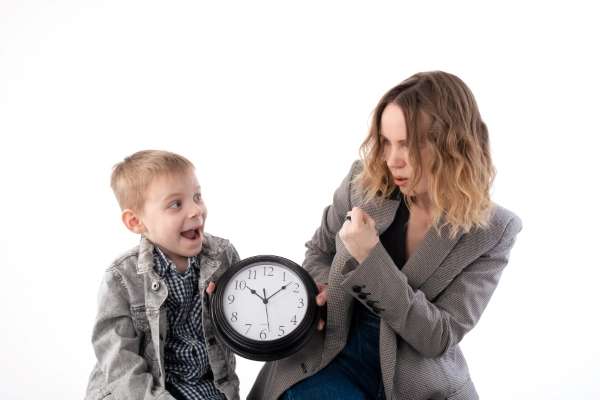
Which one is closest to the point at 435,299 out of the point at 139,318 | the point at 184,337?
the point at 184,337

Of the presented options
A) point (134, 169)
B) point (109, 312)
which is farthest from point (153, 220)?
point (109, 312)

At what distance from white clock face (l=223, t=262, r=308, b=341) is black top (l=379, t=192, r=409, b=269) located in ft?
1.16

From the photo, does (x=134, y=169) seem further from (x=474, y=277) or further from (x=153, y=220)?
(x=474, y=277)

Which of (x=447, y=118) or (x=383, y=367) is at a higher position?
(x=447, y=118)

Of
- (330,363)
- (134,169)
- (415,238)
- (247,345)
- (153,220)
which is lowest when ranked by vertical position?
(330,363)

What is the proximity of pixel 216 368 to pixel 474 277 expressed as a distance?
0.89 meters

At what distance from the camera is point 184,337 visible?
89.2 inches

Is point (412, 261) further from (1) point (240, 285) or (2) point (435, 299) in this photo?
(1) point (240, 285)

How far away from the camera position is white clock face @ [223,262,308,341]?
2129 mm

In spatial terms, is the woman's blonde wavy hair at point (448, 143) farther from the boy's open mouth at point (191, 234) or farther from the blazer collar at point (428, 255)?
the boy's open mouth at point (191, 234)

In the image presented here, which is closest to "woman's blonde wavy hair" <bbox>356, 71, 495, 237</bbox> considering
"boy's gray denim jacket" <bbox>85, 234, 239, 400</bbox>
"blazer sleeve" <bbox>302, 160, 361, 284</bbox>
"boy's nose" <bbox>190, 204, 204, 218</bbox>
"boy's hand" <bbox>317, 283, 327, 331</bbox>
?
"blazer sleeve" <bbox>302, 160, 361, 284</bbox>

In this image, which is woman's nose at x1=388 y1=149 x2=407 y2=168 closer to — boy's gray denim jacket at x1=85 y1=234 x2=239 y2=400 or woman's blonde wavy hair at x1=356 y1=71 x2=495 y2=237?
woman's blonde wavy hair at x1=356 y1=71 x2=495 y2=237

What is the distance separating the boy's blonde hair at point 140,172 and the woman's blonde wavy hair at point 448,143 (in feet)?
2.13

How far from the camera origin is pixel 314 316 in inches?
85.9
